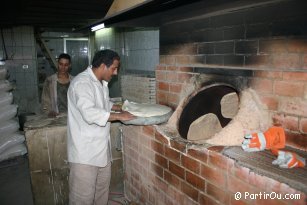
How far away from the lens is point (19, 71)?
817 centimetres

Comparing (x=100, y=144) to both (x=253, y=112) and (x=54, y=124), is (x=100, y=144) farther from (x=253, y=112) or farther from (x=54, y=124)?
(x=253, y=112)

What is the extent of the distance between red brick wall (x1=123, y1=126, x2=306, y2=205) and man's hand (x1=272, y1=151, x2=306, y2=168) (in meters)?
0.18

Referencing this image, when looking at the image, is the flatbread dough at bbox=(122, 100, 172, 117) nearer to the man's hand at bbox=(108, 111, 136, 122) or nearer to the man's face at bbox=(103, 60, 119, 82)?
the man's hand at bbox=(108, 111, 136, 122)

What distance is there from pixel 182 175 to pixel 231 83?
109cm

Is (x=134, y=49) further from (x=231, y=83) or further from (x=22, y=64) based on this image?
(x=22, y=64)

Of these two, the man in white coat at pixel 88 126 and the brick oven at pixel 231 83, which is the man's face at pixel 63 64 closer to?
the man in white coat at pixel 88 126

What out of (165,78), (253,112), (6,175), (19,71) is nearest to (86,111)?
(165,78)

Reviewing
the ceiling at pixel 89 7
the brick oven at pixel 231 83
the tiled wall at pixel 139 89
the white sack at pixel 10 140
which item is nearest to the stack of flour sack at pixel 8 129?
the white sack at pixel 10 140

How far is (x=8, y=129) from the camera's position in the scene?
550cm

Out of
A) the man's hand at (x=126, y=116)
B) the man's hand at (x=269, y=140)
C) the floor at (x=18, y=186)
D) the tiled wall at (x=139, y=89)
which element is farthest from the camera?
the floor at (x=18, y=186)

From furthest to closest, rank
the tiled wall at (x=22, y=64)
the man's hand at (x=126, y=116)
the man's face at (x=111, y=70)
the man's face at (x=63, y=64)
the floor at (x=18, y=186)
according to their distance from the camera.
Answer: the tiled wall at (x=22, y=64) → the man's face at (x=63, y=64) → the floor at (x=18, y=186) → the man's face at (x=111, y=70) → the man's hand at (x=126, y=116)

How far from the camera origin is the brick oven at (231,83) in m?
1.85

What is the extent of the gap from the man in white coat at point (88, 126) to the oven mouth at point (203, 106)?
81cm

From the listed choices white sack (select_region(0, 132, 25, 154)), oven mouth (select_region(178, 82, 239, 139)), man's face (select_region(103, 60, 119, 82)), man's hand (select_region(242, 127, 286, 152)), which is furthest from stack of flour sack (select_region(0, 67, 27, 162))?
man's hand (select_region(242, 127, 286, 152))
